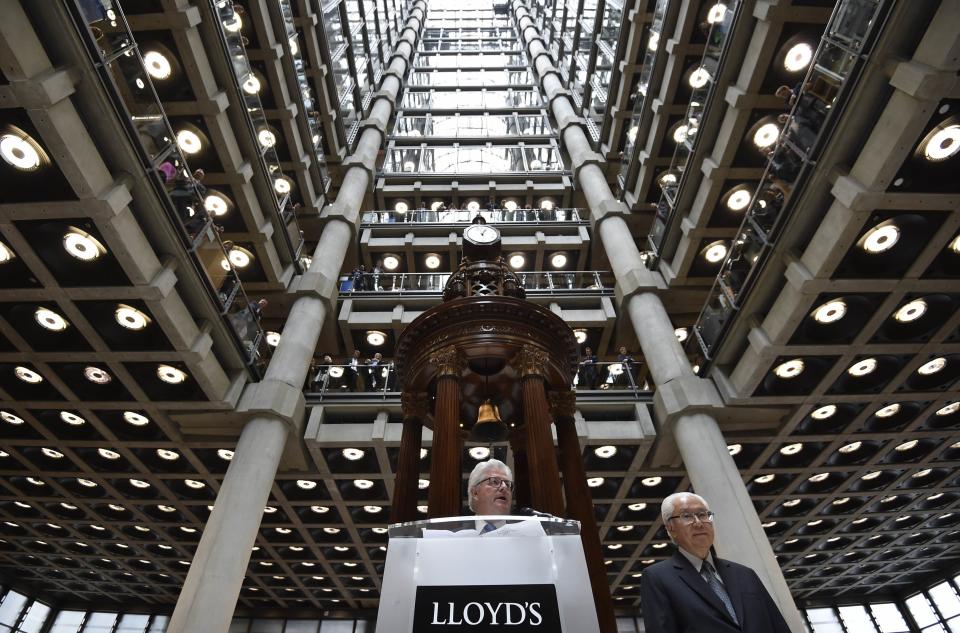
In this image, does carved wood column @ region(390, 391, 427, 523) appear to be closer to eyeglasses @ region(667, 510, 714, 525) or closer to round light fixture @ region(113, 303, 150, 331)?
eyeglasses @ region(667, 510, 714, 525)

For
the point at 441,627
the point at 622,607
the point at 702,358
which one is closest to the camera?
the point at 441,627

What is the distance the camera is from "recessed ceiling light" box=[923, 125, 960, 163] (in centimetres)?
823

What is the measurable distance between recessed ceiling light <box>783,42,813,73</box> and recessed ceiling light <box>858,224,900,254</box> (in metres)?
6.11

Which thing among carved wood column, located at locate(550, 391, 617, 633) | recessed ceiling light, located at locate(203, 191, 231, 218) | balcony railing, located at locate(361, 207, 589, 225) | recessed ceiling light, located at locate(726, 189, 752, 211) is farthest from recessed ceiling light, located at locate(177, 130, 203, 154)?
recessed ceiling light, located at locate(726, 189, 752, 211)

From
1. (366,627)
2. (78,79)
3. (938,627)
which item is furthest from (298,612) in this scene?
(938,627)

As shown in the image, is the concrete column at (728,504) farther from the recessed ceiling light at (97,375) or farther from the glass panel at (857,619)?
the glass panel at (857,619)

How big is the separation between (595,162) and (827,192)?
689 inches

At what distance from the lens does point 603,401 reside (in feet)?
50.6

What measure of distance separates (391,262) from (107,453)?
13.5 meters

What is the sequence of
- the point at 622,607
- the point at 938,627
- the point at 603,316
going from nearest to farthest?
the point at 603,316
the point at 622,607
the point at 938,627

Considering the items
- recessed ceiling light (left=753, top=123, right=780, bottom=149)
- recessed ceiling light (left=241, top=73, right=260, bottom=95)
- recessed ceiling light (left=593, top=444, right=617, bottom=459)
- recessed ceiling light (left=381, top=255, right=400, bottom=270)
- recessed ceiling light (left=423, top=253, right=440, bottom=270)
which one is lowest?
recessed ceiling light (left=593, top=444, right=617, bottom=459)

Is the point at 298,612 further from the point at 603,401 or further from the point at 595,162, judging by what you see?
the point at 595,162

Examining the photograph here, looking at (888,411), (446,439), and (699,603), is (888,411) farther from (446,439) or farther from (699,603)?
(699,603)

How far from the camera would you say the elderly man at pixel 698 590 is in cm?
334
